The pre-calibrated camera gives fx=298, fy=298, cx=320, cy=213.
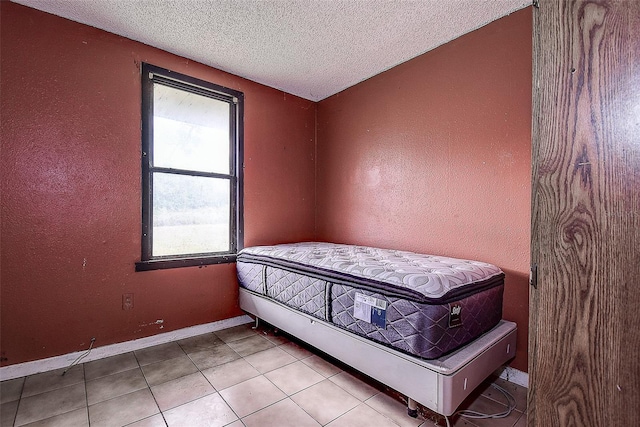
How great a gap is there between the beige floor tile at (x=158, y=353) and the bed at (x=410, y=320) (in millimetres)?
1041

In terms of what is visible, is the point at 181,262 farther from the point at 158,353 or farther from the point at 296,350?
the point at 296,350

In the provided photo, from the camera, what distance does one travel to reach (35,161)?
2.18 meters

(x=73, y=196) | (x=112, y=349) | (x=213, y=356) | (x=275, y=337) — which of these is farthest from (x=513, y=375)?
(x=73, y=196)

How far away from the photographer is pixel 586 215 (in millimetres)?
655

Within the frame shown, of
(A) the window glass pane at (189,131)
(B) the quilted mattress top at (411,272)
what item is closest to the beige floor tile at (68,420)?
(B) the quilted mattress top at (411,272)

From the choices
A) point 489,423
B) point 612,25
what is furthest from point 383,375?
point 612,25

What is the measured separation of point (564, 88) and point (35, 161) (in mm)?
3045

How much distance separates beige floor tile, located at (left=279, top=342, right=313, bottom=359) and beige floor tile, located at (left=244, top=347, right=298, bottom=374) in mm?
43

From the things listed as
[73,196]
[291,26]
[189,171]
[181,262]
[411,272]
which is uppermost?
[291,26]

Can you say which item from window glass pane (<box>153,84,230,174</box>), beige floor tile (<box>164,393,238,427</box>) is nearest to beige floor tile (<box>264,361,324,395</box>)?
beige floor tile (<box>164,393,238,427</box>)

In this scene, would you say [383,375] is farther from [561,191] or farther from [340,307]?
[561,191]

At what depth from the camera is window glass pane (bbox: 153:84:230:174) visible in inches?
110

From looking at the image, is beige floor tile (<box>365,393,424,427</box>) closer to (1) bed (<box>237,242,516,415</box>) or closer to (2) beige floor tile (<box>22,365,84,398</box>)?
(1) bed (<box>237,242,516,415</box>)

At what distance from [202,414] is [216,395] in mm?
185
